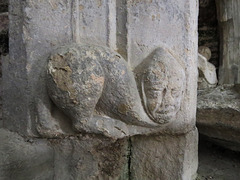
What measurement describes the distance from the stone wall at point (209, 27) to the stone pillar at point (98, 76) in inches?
67.9

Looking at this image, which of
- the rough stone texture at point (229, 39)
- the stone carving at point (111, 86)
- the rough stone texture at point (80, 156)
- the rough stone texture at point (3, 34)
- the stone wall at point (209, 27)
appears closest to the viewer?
the stone carving at point (111, 86)

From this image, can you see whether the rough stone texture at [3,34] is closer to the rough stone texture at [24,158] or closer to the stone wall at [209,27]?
the rough stone texture at [24,158]

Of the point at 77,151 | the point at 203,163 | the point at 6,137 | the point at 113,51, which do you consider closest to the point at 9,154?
the point at 6,137

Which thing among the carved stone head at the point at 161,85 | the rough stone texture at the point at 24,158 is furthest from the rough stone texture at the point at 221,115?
the rough stone texture at the point at 24,158

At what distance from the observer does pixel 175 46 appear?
0.80 m

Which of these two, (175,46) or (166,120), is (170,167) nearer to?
(166,120)

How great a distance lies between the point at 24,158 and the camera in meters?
0.75

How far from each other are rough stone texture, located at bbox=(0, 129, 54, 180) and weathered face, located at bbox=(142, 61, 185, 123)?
42 centimetres

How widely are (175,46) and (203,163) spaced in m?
0.73

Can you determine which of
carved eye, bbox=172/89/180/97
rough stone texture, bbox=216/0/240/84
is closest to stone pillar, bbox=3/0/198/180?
carved eye, bbox=172/89/180/97

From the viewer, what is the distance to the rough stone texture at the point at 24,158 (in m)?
0.72

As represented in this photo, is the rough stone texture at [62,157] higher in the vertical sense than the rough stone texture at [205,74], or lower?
lower

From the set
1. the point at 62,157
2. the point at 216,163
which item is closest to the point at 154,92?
the point at 62,157

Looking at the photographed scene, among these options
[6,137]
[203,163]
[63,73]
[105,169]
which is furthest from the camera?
[203,163]
